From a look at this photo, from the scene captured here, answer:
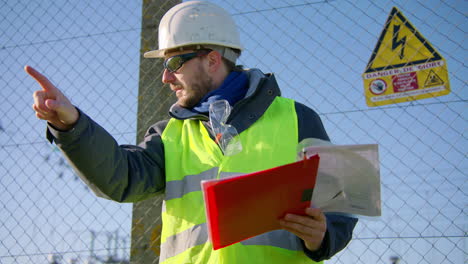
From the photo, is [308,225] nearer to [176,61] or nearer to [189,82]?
[189,82]

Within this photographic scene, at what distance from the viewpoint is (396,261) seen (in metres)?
2.98

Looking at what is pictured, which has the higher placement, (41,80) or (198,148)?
(41,80)

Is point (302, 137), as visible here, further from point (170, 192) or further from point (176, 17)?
point (176, 17)

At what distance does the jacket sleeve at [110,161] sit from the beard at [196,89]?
0.20 metres

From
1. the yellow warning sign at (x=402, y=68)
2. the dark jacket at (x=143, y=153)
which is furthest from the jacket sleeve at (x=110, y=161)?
the yellow warning sign at (x=402, y=68)

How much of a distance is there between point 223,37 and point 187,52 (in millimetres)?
210

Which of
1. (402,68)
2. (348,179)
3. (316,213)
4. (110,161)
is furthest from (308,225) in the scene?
(402,68)

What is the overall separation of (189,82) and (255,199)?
0.96 metres

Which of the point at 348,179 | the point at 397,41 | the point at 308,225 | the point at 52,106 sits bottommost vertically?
the point at 397,41

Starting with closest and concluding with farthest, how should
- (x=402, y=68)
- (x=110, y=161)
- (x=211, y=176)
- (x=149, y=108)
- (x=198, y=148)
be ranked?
(x=110, y=161), (x=211, y=176), (x=198, y=148), (x=402, y=68), (x=149, y=108)

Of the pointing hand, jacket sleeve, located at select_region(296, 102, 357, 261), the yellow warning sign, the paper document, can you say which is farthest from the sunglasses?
the yellow warning sign

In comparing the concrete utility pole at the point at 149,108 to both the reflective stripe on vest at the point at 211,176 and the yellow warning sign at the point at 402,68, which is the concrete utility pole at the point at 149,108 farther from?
the yellow warning sign at the point at 402,68

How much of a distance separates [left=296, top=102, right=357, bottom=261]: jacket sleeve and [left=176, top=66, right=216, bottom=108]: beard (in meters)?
0.42

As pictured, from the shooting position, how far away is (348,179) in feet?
5.24
